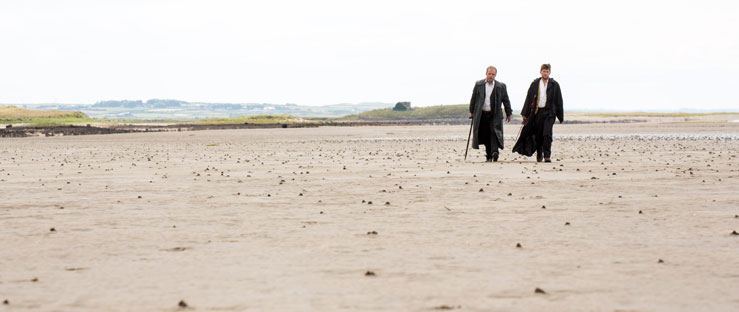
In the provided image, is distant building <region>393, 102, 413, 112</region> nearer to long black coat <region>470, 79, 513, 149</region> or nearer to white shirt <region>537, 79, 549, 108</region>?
long black coat <region>470, 79, 513, 149</region>

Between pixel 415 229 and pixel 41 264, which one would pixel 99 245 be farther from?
pixel 415 229

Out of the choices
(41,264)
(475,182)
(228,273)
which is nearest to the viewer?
(228,273)

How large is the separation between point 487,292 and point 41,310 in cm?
273

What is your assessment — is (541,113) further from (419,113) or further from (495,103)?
(419,113)

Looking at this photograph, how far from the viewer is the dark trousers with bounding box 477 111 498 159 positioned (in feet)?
62.5

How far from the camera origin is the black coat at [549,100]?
18.8 meters

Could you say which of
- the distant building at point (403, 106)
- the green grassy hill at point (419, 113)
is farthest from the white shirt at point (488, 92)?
the distant building at point (403, 106)

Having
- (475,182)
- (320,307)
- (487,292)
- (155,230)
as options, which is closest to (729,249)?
(487,292)

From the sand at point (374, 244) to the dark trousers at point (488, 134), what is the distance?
4.87 m

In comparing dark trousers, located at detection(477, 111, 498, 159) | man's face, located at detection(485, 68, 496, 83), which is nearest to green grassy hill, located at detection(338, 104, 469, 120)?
dark trousers, located at detection(477, 111, 498, 159)

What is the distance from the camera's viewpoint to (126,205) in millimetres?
10422

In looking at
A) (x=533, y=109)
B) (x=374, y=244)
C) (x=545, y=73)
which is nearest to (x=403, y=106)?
(x=533, y=109)

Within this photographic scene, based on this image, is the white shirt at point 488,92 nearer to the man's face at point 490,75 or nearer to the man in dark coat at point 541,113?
the man's face at point 490,75

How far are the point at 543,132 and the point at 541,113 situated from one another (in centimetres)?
48
